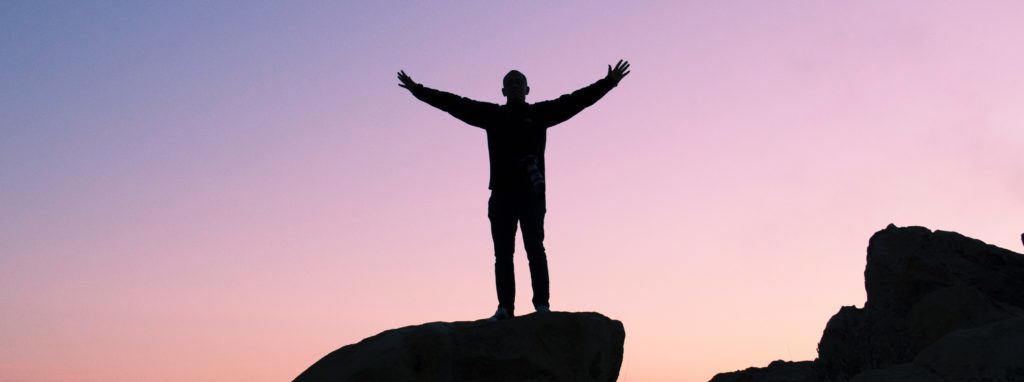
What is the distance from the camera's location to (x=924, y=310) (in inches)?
604

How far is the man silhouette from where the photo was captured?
358 inches

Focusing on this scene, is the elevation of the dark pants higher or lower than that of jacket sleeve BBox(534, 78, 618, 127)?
lower

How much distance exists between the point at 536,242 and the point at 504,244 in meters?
0.34

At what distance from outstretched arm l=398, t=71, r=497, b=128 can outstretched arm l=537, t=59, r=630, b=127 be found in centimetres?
56

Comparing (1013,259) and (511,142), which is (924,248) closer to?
(1013,259)

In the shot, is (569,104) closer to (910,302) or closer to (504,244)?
(504,244)

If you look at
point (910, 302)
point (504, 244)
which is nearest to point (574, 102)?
point (504, 244)

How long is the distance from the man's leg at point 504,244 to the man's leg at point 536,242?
132 mm

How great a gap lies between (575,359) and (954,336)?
12.7ft

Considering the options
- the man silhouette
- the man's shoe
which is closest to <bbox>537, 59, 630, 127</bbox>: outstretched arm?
the man silhouette

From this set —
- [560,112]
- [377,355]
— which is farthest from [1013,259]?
[377,355]

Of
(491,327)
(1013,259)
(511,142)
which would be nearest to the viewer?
(491,327)

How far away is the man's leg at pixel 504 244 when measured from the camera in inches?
361

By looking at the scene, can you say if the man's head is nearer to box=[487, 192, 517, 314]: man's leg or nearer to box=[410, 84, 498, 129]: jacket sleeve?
box=[410, 84, 498, 129]: jacket sleeve
